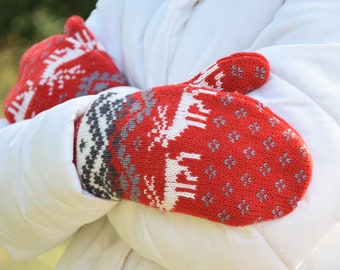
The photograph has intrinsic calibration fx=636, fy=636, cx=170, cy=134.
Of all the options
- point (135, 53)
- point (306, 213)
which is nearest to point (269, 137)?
point (306, 213)

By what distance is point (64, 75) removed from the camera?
112cm

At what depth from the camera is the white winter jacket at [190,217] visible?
85 centimetres

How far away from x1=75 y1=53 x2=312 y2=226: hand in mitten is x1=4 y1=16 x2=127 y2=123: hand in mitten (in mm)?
233

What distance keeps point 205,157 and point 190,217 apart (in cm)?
Answer: 10

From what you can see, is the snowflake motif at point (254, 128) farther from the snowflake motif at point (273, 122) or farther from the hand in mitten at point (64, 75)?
the hand in mitten at point (64, 75)

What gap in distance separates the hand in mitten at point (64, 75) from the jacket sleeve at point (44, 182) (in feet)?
0.36

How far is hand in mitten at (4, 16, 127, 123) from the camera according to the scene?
111 cm

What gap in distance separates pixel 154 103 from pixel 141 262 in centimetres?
26

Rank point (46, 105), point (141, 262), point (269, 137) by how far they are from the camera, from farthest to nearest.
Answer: point (46, 105)
point (141, 262)
point (269, 137)

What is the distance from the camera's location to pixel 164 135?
33.4 inches

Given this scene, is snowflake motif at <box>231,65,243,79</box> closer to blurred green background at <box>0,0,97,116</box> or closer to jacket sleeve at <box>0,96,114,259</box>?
jacket sleeve at <box>0,96,114,259</box>

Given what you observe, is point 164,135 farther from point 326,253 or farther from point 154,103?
point 326,253

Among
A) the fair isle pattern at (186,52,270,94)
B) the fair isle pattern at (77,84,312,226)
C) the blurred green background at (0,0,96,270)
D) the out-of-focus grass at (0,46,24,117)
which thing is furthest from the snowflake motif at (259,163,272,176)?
the blurred green background at (0,0,96,270)

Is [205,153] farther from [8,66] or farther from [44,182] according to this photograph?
[8,66]
